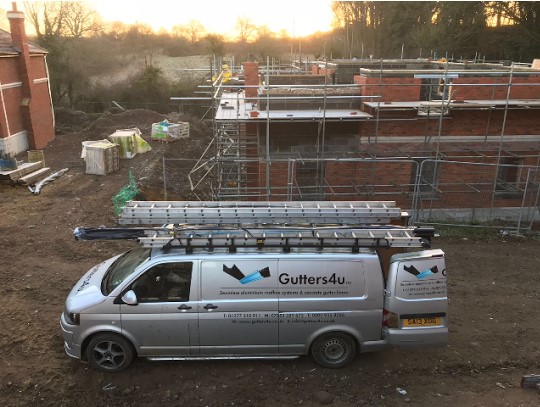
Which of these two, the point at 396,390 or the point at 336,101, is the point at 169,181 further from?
the point at 396,390

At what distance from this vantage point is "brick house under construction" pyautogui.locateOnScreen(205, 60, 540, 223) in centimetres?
Answer: 1256

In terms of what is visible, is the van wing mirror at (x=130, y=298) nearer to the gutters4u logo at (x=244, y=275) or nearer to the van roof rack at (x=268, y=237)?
the van roof rack at (x=268, y=237)

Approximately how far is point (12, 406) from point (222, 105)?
1048 centimetres

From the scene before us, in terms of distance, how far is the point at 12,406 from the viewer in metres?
5.29

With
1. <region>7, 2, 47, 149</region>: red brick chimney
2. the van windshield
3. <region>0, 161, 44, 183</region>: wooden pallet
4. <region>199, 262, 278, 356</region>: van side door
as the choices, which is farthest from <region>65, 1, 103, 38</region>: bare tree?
<region>199, 262, 278, 356</region>: van side door

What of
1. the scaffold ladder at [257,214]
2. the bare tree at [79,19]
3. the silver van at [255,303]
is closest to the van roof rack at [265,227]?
the scaffold ladder at [257,214]

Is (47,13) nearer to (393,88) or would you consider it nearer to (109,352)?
(393,88)

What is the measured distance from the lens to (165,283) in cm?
570

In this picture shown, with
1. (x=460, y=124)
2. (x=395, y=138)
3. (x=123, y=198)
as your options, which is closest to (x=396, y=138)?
(x=395, y=138)

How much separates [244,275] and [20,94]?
64.8 feet

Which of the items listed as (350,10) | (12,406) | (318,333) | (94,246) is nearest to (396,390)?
(318,333)

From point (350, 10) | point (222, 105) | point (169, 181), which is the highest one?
point (350, 10)

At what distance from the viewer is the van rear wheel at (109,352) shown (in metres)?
5.70

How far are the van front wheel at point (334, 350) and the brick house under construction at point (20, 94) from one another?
17.8 m
